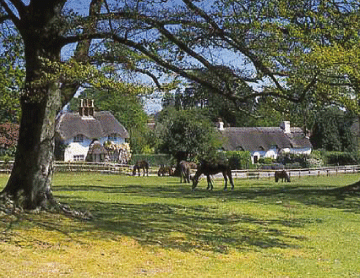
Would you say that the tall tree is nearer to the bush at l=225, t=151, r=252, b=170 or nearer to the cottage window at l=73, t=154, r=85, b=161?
the bush at l=225, t=151, r=252, b=170

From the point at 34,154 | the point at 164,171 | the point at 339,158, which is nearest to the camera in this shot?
the point at 34,154

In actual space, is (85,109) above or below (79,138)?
above

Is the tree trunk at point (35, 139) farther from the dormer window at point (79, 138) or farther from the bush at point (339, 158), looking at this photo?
the bush at point (339, 158)

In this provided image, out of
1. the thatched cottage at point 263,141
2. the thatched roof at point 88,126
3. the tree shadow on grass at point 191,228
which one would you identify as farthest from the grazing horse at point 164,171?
the tree shadow on grass at point 191,228

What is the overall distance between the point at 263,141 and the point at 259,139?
755mm

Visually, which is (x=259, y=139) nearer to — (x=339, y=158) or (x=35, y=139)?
(x=339, y=158)

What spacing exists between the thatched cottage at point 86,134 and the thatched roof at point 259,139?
48.9 feet

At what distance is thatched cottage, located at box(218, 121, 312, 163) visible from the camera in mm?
74688

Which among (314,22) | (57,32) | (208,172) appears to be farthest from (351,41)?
(208,172)

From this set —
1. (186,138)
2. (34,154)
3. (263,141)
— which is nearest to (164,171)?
(186,138)

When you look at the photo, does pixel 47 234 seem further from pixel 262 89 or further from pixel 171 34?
pixel 262 89

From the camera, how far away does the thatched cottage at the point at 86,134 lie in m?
63.7

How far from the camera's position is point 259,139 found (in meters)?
77.1

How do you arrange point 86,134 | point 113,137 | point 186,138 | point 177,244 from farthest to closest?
point 113,137 < point 86,134 < point 186,138 < point 177,244
